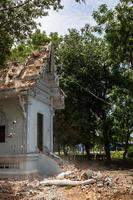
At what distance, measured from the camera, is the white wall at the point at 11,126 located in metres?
21.1

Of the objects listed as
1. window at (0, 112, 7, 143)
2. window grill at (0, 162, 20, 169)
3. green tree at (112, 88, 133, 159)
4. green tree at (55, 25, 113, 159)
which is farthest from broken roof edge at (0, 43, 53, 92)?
green tree at (112, 88, 133, 159)

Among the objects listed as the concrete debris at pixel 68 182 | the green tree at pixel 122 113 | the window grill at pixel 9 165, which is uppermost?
the green tree at pixel 122 113

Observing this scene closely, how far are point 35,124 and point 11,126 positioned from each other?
4.72 ft

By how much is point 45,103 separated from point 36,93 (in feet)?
6.33

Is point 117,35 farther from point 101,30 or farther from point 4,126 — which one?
point 4,126

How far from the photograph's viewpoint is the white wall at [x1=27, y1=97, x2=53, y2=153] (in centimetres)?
2136

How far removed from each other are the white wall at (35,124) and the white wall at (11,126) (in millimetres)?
421

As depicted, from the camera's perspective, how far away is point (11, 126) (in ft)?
70.4

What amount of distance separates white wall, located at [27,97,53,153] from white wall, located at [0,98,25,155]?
0.42 m

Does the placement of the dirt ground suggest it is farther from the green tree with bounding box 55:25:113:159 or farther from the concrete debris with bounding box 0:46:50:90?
the green tree with bounding box 55:25:113:159

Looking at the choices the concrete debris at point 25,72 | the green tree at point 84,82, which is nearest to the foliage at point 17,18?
the concrete debris at point 25,72

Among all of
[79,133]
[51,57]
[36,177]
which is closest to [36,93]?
[51,57]

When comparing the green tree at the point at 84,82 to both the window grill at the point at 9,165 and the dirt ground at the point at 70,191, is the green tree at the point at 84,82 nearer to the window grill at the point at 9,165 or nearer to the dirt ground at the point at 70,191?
the window grill at the point at 9,165

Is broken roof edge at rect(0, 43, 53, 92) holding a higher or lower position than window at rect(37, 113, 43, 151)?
higher
